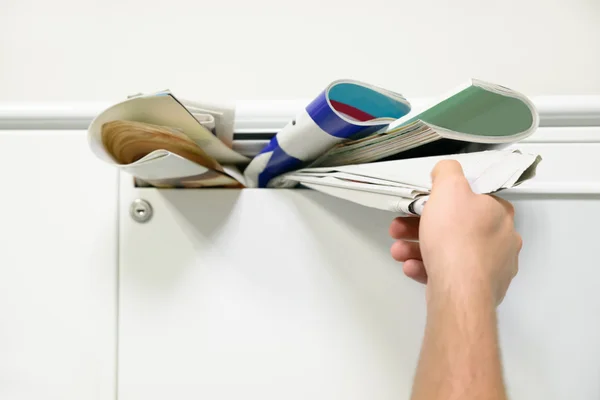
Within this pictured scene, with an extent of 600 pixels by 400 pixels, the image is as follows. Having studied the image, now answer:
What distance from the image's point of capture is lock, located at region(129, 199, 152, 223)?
0.40 m

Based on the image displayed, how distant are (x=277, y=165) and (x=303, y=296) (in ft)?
0.38

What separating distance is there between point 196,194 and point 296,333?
0.49 feet

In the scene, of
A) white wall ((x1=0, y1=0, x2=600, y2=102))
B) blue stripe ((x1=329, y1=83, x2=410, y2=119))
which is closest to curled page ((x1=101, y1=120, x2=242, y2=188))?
blue stripe ((x1=329, y1=83, x2=410, y2=119))

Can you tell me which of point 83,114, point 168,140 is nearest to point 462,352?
point 168,140

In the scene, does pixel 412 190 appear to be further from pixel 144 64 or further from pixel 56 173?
pixel 144 64

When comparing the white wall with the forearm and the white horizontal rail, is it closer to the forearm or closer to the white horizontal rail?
the white horizontal rail

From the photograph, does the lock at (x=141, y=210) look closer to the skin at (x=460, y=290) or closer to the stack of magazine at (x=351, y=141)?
the stack of magazine at (x=351, y=141)

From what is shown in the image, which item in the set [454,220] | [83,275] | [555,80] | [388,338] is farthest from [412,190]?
[555,80]

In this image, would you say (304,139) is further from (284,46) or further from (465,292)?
(284,46)

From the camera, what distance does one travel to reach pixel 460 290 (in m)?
0.27

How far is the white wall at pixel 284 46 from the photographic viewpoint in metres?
0.59

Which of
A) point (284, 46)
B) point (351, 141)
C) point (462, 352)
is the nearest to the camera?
point (462, 352)

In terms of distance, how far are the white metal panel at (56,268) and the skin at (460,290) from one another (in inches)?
11.0

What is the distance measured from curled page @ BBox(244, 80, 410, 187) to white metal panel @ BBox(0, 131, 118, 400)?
0.17 m
